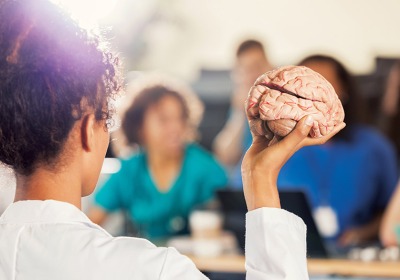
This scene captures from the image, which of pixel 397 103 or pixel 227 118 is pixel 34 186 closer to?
pixel 397 103

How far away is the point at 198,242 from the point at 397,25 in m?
5.63

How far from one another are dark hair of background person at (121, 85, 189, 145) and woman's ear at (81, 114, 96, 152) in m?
2.60

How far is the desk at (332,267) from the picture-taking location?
2.68 meters

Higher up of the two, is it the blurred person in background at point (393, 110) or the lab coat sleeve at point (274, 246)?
the lab coat sleeve at point (274, 246)

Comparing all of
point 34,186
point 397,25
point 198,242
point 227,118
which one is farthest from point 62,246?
point 397,25

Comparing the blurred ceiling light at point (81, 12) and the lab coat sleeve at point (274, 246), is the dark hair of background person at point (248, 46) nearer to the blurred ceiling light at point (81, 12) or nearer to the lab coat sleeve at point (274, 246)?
the blurred ceiling light at point (81, 12)

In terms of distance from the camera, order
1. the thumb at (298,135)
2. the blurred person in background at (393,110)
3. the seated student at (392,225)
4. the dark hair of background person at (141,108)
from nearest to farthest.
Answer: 1. the thumb at (298,135)
2. the seated student at (392,225)
3. the dark hair of background person at (141,108)
4. the blurred person in background at (393,110)

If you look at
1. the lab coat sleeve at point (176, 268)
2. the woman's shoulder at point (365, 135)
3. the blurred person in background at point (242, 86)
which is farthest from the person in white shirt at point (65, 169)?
the blurred person in background at point (242, 86)

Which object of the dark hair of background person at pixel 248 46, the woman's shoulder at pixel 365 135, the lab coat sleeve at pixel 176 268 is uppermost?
the dark hair of background person at pixel 248 46

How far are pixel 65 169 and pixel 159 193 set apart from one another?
256cm

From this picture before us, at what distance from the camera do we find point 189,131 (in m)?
3.87

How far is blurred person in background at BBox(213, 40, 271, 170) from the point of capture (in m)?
4.60

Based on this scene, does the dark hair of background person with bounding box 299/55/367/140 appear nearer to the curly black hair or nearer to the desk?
the desk

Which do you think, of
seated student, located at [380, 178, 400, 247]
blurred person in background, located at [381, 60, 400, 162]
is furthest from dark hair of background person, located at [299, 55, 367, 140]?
blurred person in background, located at [381, 60, 400, 162]
